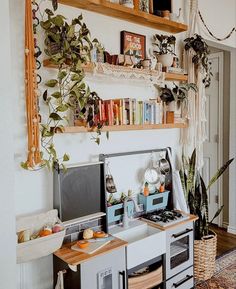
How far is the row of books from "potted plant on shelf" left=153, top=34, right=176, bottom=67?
34 centimetres

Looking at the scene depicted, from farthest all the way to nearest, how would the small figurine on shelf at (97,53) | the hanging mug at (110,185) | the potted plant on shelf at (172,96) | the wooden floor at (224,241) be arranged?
the wooden floor at (224,241) < the potted plant on shelf at (172,96) < the hanging mug at (110,185) < the small figurine on shelf at (97,53)

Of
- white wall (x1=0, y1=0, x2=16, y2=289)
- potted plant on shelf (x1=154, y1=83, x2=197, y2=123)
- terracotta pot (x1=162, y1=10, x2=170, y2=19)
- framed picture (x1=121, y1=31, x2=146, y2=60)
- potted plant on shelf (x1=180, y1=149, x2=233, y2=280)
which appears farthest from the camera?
potted plant on shelf (x1=180, y1=149, x2=233, y2=280)

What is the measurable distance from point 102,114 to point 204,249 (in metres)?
1.55

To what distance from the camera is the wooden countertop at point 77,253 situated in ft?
5.67

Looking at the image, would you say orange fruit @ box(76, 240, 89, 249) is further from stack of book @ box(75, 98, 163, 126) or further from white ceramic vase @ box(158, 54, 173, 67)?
white ceramic vase @ box(158, 54, 173, 67)

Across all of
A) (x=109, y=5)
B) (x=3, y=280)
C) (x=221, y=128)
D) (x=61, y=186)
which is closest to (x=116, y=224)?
(x=61, y=186)

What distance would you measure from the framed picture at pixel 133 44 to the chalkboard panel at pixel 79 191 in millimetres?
904

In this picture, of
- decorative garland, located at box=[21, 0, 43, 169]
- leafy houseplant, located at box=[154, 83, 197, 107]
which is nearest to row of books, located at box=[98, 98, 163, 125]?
leafy houseplant, located at box=[154, 83, 197, 107]

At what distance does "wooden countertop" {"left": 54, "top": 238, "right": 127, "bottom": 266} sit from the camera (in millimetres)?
1728

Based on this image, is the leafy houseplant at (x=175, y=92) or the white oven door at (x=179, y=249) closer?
the white oven door at (x=179, y=249)

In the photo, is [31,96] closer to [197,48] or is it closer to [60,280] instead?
[60,280]

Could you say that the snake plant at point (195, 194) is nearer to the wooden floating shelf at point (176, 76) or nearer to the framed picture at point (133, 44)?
the wooden floating shelf at point (176, 76)

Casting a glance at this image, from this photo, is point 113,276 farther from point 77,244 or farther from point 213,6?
point 213,6

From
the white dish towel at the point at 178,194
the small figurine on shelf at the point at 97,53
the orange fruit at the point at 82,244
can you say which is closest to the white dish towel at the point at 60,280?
the orange fruit at the point at 82,244
